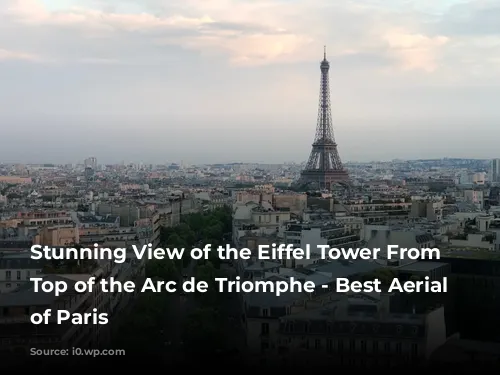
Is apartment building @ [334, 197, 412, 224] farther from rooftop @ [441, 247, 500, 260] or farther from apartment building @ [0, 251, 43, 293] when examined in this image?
apartment building @ [0, 251, 43, 293]

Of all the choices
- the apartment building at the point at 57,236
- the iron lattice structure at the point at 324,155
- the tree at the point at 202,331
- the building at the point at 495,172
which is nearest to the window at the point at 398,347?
the tree at the point at 202,331

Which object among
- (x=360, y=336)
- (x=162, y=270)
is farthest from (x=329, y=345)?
(x=162, y=270)

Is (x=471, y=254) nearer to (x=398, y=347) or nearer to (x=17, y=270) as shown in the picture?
(x=398, y=347)

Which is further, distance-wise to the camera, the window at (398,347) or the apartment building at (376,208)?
the apartment building at (376,208)

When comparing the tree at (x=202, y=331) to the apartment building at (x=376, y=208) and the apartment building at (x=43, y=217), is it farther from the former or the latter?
the apartment building at (x=376, y=208)

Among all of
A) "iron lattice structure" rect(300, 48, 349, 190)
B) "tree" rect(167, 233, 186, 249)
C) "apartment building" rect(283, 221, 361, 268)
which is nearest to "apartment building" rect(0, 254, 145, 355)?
"apartment building" rect(283, 221, 361, 268)

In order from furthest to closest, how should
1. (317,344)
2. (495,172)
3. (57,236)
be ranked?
(495,172), (57,236), (317,344)

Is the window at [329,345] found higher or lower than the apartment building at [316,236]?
lower

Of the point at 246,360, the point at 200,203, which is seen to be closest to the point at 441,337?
the point at 246,360
